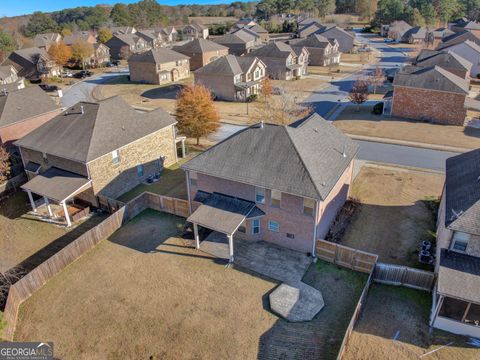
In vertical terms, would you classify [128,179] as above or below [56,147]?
below

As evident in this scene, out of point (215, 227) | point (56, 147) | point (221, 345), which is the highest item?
point (56, 147)

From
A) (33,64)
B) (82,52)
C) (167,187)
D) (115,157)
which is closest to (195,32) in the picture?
(82,52)

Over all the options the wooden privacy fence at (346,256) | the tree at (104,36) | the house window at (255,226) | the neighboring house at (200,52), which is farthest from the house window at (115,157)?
the tree at (104,36)

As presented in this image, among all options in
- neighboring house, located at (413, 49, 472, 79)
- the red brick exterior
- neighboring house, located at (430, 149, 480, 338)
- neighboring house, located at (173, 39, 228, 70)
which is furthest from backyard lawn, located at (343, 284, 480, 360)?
neighboring house, located at (173, 39, 228, 70)

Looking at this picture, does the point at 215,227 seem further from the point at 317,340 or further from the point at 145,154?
the point at 145,154

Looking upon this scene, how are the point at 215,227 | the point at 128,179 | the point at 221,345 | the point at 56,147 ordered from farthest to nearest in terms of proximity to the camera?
1. the point at 128,179
2. the point at 56,147
3. the point at 215,227
4. the point at 221,345

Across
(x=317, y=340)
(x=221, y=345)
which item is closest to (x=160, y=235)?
(x=221, y=345)

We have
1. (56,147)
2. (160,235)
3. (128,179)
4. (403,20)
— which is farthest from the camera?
(403,20)
